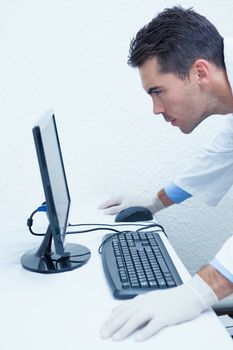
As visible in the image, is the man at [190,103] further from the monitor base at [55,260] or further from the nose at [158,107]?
the monitor base at [55,260]

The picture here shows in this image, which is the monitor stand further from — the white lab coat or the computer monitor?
the white lab coat

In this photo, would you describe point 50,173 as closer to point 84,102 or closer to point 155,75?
point 155,75

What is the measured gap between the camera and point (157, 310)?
715mm

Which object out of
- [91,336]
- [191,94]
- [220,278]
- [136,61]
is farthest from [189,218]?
[91,336]

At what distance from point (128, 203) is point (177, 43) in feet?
1.84

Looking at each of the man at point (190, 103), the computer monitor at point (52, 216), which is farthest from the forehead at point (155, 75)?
the computer monitor at point (52, 216)

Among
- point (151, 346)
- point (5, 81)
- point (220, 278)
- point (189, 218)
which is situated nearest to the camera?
point (151, 346)

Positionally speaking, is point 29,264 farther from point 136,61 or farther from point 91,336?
point 136,61

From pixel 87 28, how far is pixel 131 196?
61 cm

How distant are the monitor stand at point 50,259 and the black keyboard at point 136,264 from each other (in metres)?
0.06

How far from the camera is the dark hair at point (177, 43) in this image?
1089 mm

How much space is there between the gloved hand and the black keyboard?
57 millimetres

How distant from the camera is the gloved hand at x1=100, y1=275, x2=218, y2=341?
687 millimetres

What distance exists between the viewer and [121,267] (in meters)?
0.91
